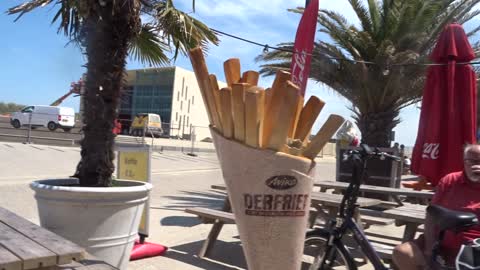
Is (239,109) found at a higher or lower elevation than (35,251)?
higher

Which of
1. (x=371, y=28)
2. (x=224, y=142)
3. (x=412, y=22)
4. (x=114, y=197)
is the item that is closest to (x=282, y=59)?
(x=371, y=28)

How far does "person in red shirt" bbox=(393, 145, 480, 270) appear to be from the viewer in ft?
10.4

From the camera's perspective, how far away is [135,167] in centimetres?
524

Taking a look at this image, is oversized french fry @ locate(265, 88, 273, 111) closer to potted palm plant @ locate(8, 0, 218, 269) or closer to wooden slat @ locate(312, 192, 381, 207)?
potted palm plant @ locate(8, 0, 218, 269)

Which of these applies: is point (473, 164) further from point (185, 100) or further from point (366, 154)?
point (185, 100)

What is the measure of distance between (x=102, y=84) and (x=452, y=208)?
9.31 feet

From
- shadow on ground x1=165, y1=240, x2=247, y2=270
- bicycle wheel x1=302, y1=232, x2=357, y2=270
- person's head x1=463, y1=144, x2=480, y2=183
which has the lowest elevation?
shadow on ground x1=165, y1=240, x2=247, y2=270

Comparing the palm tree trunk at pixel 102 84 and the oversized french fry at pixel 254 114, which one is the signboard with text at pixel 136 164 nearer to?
the palm tree trunk at pixel 102 84

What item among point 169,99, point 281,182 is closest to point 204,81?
point 281,182

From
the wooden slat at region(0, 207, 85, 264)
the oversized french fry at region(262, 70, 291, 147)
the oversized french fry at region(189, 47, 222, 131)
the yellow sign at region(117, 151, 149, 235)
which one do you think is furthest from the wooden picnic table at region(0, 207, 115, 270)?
the yellow sign at region(117, 151, 149, 235)

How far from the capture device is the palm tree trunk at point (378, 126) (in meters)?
11.6

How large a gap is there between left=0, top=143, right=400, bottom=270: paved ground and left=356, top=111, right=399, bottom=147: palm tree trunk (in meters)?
3.81

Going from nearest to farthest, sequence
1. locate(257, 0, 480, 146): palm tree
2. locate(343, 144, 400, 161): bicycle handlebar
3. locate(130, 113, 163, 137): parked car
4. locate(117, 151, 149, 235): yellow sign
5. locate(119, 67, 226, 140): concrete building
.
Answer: locate(343, 144, 400, 161): bicycle handlebar
locate(117, 151, 149, 235): yellow sign
locate(257, 0, 480, 146): palm tree
locate(130, 113, 163, 137): parked car
locate(119, 67, 226, 140): concrete building

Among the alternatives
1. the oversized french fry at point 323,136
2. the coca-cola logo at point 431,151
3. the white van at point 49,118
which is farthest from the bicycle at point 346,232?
the white van at point 49,118
